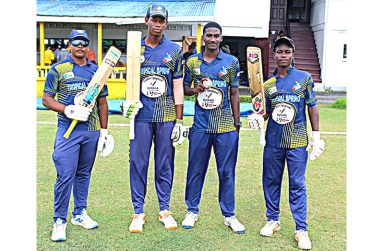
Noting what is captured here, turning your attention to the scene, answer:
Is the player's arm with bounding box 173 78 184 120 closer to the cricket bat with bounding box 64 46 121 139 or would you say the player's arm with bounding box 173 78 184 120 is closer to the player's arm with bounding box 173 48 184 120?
the player's arm with bounding box 173 48 184 120

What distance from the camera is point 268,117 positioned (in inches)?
154

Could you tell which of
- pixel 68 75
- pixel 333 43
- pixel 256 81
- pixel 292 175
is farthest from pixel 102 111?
pixel 333 43

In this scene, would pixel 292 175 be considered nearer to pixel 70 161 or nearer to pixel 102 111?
pixel 102 111

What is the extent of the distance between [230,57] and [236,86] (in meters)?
0.26

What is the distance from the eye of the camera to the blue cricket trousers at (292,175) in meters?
3.75

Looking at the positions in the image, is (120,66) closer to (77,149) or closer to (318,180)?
(318,180)

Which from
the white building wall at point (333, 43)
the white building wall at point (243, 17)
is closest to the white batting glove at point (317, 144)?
the white building wall at point (243, 17)

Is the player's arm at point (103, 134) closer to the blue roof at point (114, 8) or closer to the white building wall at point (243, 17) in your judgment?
the blue roof at point (114, 8)

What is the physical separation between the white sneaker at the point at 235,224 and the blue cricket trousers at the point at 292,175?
0.38 meters

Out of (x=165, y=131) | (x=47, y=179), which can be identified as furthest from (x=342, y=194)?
(x=47, y=179)

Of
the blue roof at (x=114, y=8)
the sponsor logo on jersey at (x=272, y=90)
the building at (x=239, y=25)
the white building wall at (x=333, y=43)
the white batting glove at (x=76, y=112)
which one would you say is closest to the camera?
the white batting glove at (x=76, y=112)

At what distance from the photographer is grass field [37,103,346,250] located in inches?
145

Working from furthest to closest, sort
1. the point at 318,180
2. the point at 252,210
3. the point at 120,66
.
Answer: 1. the point at 120,66
2. the point at 318,180
3. the point at 252,210

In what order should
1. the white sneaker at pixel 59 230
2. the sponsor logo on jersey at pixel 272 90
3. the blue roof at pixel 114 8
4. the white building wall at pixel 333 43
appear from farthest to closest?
the white building wall at pixel 333 43, the blue roof at pixel 114 8, the sponsor logo on jersey at pixel 272 90, the white sneaker at pixel 59 230
